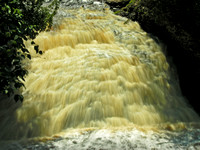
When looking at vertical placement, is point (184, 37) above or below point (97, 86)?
above

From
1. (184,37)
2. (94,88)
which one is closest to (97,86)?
(94,88)

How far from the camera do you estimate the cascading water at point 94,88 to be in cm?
414

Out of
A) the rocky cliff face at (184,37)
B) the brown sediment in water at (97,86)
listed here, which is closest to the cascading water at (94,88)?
the brown sediment in water at (97,86)

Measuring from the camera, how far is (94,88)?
4656 millimetres

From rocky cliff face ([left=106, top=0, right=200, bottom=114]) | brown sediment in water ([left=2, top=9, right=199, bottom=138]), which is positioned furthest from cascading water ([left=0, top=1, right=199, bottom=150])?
rocky cliff face ([left=106, top=0, right=200, bottom=114])

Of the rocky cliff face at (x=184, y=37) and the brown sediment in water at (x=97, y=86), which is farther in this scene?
the rocky cliff face at (x=184, y=37)

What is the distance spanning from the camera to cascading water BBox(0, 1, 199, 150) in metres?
4.14

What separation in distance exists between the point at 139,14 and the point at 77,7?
9.84 feet

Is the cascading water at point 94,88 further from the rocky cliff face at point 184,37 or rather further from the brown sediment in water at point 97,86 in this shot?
the rocky cliff face at point 184,37

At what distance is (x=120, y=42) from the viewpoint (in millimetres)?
6488

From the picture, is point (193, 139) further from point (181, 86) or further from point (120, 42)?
point (120, 42)

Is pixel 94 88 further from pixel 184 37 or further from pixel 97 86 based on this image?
pixel 184 37

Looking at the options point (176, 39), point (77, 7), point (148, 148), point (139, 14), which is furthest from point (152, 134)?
point (77, 7)

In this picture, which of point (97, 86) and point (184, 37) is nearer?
point (97, 86)
